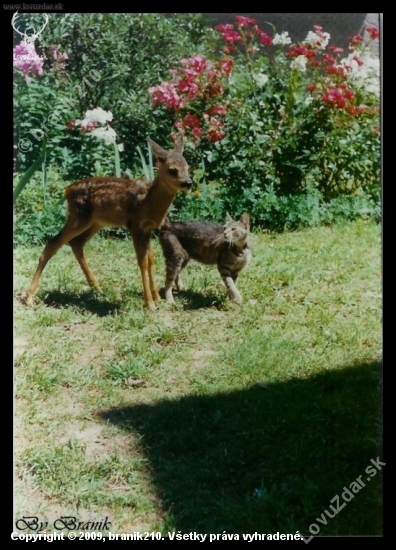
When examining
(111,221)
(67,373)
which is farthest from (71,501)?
(111,221)

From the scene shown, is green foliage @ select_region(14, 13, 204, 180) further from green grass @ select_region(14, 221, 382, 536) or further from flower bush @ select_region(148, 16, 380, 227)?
green grass @ select_region(14, 221, 382, 536)

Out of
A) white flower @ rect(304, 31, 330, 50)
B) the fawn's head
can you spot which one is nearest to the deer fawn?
the fawn's head

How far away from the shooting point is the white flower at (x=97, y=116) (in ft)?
15.0

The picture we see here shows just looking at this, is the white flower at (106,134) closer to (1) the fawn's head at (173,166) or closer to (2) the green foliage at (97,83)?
(2) the green foliage at (97,83)

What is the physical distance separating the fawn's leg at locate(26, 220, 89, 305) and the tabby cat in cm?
51

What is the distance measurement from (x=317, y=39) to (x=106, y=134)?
1.36m

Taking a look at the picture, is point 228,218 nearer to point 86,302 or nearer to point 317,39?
point 86,302

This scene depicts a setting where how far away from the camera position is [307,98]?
4695 millimetres

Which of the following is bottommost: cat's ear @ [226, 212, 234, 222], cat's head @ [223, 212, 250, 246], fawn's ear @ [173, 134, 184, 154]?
cat's head @ [223, 212, 250, 246]

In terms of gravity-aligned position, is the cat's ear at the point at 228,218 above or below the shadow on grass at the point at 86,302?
above

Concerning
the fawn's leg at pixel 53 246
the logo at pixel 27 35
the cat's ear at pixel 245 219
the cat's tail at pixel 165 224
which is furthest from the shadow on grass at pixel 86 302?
the logo at pixel 27 35

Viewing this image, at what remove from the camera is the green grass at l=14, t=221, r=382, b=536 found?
4188 mm

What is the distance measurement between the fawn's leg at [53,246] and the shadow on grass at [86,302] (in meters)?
0.13

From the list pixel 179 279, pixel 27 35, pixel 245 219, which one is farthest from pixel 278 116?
pixel 27 35
